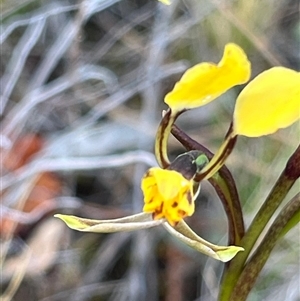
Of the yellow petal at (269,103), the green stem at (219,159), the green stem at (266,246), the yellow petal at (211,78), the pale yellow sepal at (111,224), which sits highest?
the yellow petal at (211,78)

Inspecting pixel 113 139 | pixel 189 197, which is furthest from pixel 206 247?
pixel 113 139

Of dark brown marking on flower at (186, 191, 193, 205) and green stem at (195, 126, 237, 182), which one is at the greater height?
green stem at (195, 126, 237, 182)

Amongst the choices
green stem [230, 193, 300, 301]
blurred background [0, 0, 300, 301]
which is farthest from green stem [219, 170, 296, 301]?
blurred background [0, 0, 300, 301]

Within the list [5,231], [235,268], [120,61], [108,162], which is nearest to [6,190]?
[5,231]

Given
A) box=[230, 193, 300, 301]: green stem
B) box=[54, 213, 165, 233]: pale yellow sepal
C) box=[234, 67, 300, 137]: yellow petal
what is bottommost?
box=[230, 193, 300, 301]: green stem

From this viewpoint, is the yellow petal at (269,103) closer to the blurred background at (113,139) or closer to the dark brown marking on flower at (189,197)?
the dark brown marking on flower at (189,197)

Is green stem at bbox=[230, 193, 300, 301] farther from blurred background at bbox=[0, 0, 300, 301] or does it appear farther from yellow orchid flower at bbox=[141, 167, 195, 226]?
blurred background at bbox=[0, 0, 300, 301]

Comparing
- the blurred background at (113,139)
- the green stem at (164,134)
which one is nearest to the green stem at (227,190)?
the green stem at (164,134)
